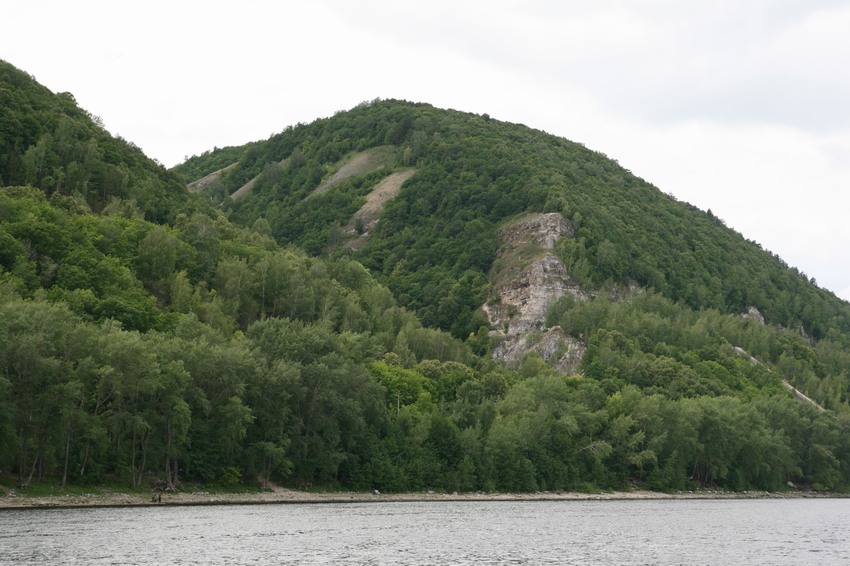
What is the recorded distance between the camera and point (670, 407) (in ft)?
604

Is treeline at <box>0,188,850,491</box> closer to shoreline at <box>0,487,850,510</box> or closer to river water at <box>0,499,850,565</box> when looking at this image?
shoreline at <box>0,487,850,510</box>

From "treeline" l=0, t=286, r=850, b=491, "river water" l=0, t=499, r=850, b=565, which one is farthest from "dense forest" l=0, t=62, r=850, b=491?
"river water" l=0, t=499, r=850, b=565

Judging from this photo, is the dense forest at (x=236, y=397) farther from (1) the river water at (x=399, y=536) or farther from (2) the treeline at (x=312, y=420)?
(1) the river water at (x=399, y=536)

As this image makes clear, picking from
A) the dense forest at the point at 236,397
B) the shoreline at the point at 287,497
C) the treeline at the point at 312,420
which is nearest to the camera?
the shoreline at the point at 287,497

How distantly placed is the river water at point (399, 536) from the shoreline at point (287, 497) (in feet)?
7.98

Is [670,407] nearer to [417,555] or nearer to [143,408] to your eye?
[143,408]

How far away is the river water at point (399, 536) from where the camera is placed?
232ft

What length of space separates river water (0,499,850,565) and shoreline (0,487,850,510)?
7.98 ft

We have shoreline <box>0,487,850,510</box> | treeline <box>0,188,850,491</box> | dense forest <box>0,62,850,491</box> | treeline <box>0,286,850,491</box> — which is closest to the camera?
shoreline <box>0,487,850,510</box>

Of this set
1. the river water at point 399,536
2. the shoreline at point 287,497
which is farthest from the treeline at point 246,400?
the river water at point 399,536

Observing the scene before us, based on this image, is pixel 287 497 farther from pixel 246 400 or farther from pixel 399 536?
pixel 399 536

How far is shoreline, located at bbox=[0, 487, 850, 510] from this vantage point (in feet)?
315

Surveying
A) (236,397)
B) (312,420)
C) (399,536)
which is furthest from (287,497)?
(399,536)

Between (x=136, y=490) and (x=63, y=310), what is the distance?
65.6 ft
